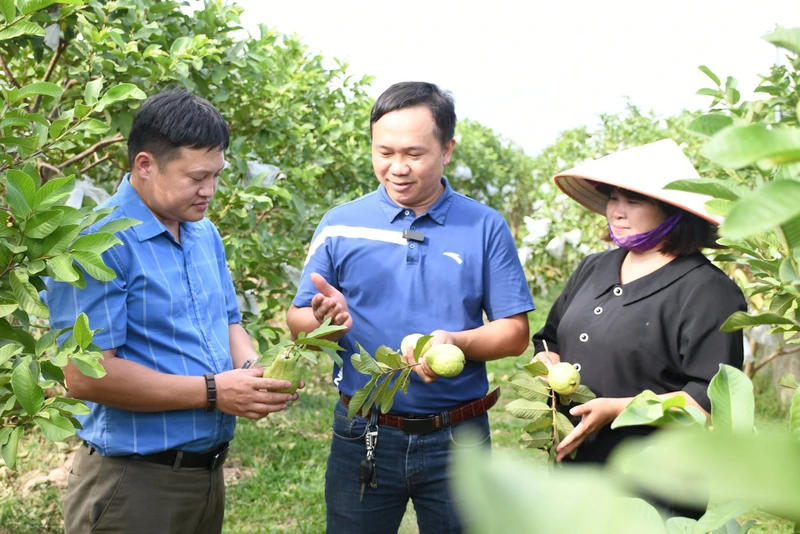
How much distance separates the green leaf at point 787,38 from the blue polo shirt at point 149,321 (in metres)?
1.58

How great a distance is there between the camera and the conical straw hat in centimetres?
211

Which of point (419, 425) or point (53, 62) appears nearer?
point (419, 425)

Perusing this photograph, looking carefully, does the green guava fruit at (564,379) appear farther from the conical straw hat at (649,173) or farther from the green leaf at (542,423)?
the conical straw hat at (649,173)

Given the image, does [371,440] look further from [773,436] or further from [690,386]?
[773,436]

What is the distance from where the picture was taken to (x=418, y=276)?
2.32 metres

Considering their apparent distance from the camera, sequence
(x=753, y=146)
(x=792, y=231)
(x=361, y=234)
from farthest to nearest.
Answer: (x=361, y=234) < (x=792, y=231) < (x=753, y=146)

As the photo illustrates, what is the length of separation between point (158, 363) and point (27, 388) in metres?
0.47

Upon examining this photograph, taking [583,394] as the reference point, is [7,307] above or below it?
above

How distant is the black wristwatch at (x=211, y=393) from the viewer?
6.55 feet

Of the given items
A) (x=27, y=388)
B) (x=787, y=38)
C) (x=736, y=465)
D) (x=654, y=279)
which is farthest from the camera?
(x=654, y=279)

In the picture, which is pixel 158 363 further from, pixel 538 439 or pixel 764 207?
pixel 764 207

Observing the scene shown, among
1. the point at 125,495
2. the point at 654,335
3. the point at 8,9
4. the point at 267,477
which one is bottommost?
the point at 267,477

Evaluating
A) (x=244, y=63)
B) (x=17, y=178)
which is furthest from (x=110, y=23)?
(x=17, y=178)

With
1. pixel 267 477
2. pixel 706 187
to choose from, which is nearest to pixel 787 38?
pixel 706 187
